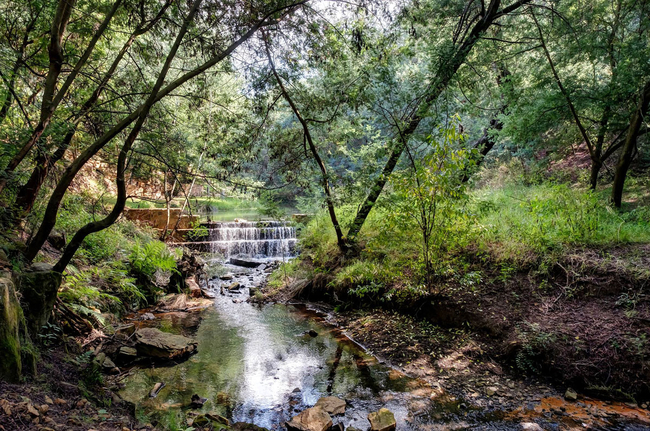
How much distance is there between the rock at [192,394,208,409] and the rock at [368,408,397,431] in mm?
1854

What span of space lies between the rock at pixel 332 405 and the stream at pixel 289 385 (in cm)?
9

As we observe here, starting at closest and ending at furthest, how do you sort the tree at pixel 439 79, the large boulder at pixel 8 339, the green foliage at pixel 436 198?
the large boulder at pixel 8 339 → the green foliage at pixel 436 198 → the tree at pixel 439 79

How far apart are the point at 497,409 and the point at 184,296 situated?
6482 millimetres

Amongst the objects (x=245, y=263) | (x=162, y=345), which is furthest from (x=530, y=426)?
(x=245, y=263)

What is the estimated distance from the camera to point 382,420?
3.26 metres

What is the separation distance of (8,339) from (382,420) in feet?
10.5

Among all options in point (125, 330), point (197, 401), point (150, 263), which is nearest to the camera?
point (197, 401)

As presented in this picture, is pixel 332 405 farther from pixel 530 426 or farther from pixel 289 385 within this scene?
pixel 530 426

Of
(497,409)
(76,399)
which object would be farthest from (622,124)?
(76,399)

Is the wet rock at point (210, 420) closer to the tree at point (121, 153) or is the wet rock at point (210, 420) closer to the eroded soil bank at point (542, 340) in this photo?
the tree at point (121, 153)

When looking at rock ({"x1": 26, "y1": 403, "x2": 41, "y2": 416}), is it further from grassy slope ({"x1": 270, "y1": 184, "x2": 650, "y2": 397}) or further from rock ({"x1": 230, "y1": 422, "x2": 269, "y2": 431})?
grassy slope ({"x1": 270, "y1": 184, "x2": 650, "y2": 397})

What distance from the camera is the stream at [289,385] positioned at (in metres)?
3.37

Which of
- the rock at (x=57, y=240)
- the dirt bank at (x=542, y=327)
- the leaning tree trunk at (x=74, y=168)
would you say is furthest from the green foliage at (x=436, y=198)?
the rock at (x=57, y=240)

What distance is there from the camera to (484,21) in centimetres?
601
